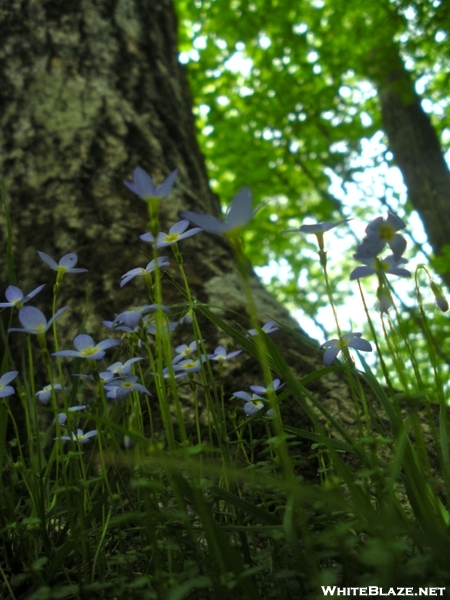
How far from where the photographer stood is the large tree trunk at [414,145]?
3.49 m

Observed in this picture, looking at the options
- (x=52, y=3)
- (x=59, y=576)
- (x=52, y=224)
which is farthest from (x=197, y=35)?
(x=59, y=576)

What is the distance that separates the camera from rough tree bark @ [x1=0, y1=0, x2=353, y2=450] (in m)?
1.62

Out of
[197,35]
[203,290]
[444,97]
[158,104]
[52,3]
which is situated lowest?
[203,290]

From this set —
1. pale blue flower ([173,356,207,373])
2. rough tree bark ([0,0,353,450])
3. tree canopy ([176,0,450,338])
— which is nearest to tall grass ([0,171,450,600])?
pale blue flower ([173,356,207,373])

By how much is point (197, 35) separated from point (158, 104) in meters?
3.31

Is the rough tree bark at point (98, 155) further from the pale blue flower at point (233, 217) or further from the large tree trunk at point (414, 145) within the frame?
the large tree trunk at point (414, 145)

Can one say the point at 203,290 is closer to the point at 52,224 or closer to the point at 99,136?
the point at 52,224

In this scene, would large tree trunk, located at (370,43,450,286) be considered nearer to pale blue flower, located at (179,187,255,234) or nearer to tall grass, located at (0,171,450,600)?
tall grass, located at (0,171,450,600)

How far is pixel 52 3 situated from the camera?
7.45 ft

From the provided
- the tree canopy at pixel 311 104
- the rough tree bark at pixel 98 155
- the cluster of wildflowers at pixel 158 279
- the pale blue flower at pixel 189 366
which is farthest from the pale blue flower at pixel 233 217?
the tree canopy at pixel 311 104

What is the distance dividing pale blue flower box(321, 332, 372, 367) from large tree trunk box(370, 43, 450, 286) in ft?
9.32

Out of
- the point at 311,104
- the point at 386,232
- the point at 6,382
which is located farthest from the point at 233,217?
the point at 311,104

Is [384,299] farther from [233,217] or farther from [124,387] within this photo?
[124,387]

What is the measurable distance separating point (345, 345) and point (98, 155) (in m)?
1.45
